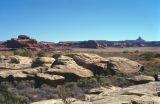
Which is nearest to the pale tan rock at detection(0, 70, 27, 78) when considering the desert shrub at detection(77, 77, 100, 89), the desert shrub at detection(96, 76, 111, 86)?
the desert shrub at detection(77, 77, 100, 89)

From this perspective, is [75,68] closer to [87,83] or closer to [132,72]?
[87,83]

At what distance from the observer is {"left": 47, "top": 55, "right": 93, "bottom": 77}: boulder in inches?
950

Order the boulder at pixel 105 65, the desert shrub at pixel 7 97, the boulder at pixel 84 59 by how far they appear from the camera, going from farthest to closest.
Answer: the boulder at pixel 84 59
the boulder at pixel 105 65
the desert shrub at pixel 7 97

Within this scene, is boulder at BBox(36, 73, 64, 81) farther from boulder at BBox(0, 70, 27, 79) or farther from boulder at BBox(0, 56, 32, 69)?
boulder at BBox(0, 56, 32, 69)

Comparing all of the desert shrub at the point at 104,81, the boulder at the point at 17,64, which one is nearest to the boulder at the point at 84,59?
the desert shrub at the point at 104,81

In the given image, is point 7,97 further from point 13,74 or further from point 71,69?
point 71,69

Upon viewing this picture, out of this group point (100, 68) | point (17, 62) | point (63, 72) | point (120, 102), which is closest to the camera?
point (120, 102)

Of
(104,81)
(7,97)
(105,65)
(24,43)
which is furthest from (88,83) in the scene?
(24,43)

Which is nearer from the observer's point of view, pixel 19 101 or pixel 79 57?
pixel 19 101

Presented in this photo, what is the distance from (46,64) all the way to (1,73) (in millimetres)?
5092

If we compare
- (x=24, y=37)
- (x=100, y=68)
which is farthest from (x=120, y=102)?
(x=24, y=37)

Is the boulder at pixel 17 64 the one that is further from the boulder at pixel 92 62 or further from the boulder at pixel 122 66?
the boulder at pixel 122 66

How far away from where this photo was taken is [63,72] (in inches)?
947

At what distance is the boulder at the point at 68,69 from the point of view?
24141mm
